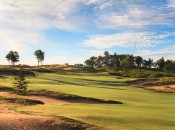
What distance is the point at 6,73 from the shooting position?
78125 millimetres

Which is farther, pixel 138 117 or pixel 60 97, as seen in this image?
pixel 60 97

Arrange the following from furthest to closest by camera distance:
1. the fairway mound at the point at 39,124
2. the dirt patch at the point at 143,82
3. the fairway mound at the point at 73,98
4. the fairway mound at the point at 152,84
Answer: the dirt patch at the point at 143,82
the fairway mound at the point at 152,84
the fairway mound at the point at 73,98
the fairway mound at the point at 39,124

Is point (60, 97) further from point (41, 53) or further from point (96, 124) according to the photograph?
point (41, 53)

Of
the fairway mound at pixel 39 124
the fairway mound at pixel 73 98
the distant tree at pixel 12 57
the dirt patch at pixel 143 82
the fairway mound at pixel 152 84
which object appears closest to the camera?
the fairway mound at pixel 39 124

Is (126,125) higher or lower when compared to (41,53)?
lower

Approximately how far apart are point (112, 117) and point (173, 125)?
156 inches

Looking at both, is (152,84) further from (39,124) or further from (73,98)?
(39,124)

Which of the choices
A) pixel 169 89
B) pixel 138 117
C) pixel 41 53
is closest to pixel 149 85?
pixel 169 89

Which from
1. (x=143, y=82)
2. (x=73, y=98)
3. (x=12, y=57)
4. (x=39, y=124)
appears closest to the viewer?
(x=39, y=124)

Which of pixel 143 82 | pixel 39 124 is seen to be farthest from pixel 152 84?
pixel 39 124

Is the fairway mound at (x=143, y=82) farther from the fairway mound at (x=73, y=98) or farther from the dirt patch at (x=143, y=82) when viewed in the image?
A: the fairway mound at (x=73, y=98)

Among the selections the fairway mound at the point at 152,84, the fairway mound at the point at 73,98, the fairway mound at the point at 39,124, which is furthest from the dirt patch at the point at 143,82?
the fairway mound at the point at 39,124

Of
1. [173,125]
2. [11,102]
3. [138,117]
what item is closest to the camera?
[173,125]

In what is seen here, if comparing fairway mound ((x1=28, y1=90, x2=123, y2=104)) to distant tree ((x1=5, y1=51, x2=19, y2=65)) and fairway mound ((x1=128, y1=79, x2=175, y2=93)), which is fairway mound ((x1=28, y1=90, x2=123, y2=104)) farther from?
distant tree ((x1=5, y1=51, x2=19, y2=65))
